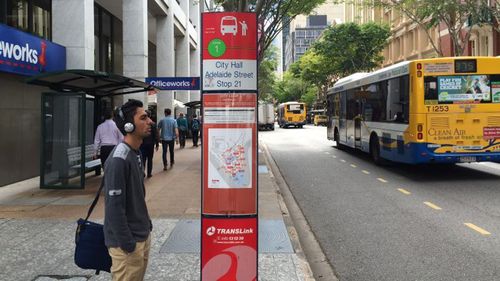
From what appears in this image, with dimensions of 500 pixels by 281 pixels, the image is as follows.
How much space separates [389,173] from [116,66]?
1585 centimetres

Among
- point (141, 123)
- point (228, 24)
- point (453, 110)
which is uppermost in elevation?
point (228, 24)

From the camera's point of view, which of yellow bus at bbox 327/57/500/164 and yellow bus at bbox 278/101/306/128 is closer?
yellow bus at bbox 327/57/500/164

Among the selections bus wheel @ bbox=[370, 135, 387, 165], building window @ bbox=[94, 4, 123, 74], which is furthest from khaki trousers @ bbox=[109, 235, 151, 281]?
building window @ bbox=[94, 4, 123, 74]

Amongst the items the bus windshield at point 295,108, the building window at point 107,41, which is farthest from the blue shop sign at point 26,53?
the bus windshield at point 295,108

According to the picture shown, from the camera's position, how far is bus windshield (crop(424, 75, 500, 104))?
40.2ft

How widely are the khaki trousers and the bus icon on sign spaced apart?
178 centimetres

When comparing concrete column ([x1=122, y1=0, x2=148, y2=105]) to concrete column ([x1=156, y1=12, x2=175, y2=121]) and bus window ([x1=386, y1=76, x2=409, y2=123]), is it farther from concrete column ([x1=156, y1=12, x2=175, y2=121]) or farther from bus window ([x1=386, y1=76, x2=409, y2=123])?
bus window ([x1=386, y1=76, x2=409, y2=123])

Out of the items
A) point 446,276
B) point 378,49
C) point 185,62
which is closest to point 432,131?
point 446,276

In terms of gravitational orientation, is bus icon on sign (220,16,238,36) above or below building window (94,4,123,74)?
below

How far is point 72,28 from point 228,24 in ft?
36.4

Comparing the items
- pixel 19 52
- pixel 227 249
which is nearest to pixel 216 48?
pixel 227 249

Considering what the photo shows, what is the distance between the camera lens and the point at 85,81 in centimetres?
1188

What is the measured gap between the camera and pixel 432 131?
40.1ft

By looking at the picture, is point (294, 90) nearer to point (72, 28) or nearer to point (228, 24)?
point (72, 28)
